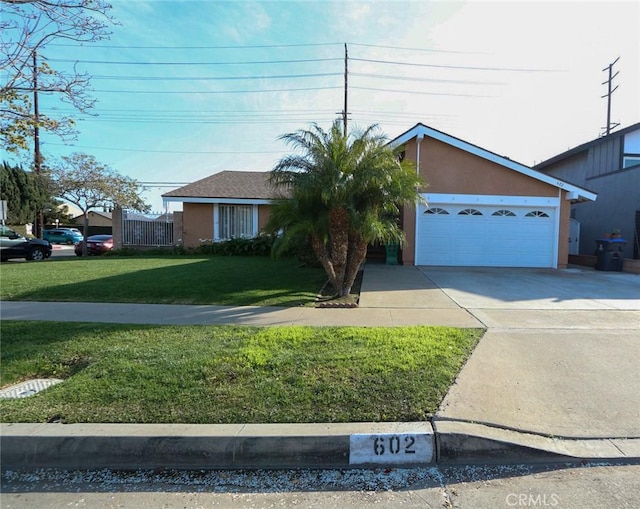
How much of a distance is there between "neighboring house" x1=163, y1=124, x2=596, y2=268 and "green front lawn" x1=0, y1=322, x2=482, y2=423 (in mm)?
9415

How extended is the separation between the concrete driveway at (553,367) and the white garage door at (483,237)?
18.4 ft

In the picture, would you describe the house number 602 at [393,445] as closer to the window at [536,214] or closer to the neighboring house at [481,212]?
the neighboring house at [481,212]

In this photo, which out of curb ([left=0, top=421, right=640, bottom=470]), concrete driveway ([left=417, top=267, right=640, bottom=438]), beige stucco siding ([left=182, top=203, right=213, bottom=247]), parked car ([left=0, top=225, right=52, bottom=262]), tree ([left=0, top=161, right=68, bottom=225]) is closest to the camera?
curb ([left=0, top=421, right=640, bottom=470])

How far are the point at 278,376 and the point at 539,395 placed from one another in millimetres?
2797

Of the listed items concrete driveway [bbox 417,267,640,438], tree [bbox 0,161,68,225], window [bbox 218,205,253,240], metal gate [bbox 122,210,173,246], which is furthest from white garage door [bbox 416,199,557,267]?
tree [bbox 0,161,68,225]

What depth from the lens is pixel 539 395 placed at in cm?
399

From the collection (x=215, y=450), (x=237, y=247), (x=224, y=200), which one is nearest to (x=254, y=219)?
(x=224, y=200)

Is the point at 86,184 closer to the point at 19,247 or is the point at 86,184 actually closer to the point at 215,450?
the point at 19,247

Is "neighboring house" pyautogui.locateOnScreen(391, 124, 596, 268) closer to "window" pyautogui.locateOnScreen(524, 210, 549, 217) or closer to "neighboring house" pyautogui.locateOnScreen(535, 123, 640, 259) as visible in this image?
"window" pyautogui.locateOnScreen(524, 210, 549, 217)

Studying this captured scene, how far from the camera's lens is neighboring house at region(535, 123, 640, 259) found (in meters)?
17.0

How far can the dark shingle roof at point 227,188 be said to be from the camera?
66.3ft

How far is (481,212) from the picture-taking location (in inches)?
586

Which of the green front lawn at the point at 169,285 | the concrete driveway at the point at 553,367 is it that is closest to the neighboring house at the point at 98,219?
the green front lawn at the point at 169,285

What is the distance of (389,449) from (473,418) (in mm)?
889
